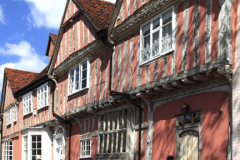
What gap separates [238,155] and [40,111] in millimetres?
13414

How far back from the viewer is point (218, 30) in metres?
7.81

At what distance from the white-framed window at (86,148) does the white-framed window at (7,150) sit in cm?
1086

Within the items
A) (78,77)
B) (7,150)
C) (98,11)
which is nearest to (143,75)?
(78,77)

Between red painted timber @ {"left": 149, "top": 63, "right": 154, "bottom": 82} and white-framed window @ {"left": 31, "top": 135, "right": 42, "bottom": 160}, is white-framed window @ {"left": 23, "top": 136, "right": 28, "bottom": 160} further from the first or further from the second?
red painted timber @ {"left": 149, "top": 63, "right": 154, "bottom": 82}

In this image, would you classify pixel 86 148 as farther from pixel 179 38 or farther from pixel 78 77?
pixel 179 38

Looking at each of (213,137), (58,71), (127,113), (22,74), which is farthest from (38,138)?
(213,137)

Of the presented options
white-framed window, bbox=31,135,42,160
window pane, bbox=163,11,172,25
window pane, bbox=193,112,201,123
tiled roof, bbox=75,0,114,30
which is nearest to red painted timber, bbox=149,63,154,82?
window pane, bbox=163,11,172,25

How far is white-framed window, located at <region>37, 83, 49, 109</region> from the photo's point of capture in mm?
18131

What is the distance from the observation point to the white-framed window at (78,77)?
14.1m

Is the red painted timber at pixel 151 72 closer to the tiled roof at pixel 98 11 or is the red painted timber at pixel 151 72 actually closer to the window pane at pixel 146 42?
the window pane at pixel 146 42

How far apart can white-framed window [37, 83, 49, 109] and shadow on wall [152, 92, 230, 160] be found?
9.60 meters

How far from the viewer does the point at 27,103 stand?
20.7 metres

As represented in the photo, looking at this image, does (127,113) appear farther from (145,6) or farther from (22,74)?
(22,74)

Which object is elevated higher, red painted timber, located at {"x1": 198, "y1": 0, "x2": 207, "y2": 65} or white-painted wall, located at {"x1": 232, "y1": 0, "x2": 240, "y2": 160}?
red painted timber, located at {"x1": 198, "y1": 0, "x2": 207, "y2": 65}
